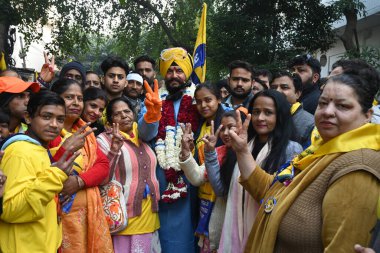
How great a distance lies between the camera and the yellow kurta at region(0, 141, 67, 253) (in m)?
2.16

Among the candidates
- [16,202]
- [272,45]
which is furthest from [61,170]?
[272,45]

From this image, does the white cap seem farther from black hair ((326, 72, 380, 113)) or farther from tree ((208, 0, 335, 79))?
tree ((208, 0, 335, 79))

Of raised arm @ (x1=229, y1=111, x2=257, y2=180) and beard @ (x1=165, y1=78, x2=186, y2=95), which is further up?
beard @ (x1=165, y1=78, x2=186, y2=95)

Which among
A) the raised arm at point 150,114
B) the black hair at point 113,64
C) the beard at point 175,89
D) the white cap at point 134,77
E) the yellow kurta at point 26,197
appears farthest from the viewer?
the white cap at point 134,77

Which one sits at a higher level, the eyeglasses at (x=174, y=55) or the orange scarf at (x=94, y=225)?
the eyeglasses at (x=174, y=55)

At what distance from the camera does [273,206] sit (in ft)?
6.67

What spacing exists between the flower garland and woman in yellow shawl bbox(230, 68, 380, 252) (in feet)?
5.20

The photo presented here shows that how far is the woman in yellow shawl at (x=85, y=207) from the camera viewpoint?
9.66ft

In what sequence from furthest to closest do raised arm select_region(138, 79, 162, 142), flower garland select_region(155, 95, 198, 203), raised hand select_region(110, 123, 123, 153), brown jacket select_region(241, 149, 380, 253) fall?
flower garland select_region(155, 95, 198, 203)
raised arm select_region(138, 79, 162, 142)
raised hand select_region(110, 123, 123, 153)
brown jacket select_region(241, 149, 380, 253)

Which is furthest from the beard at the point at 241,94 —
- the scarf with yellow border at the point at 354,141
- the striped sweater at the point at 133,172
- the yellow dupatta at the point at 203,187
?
the scarf with yellow border at the point at 354,141

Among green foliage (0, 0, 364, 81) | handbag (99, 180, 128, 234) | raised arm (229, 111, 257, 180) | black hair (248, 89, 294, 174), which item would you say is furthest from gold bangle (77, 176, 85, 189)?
green foliage (0, 0, 364, 81)

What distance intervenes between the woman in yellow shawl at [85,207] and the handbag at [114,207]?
118 mm

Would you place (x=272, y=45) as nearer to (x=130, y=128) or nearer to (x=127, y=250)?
(x=130, y=128)

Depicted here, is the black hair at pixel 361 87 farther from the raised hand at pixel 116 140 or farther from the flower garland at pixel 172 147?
the flower garland at pixel 172 147
